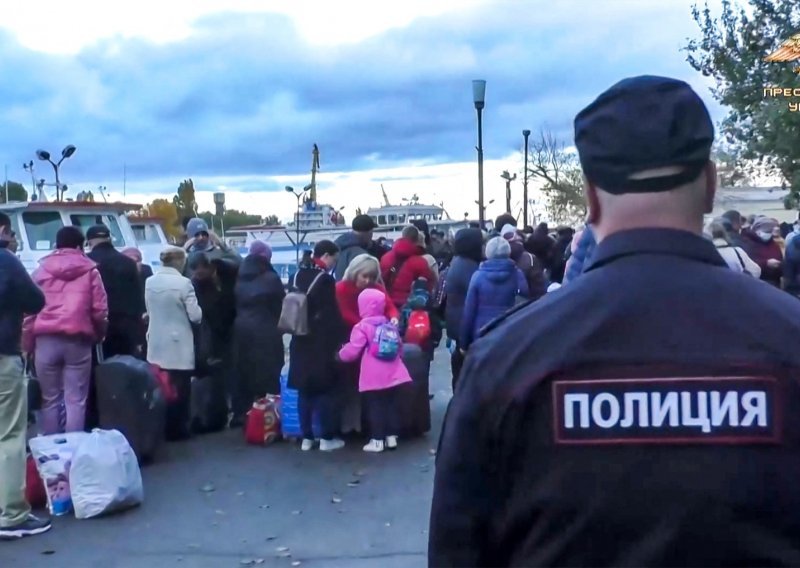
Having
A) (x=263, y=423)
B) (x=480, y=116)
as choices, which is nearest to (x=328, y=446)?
(x=263, y=423)

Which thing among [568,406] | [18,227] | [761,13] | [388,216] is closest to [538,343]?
[568,406]

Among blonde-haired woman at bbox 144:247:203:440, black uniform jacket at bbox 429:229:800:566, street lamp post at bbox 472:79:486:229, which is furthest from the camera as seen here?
street lamp post at bbox 472:79:486:229

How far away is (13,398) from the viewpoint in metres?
7.31

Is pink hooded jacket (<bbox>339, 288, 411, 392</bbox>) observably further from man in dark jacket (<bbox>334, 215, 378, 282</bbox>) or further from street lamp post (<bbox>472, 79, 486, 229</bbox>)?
street lamp post (<bbox>472, 79, 486, 229</bbox>)

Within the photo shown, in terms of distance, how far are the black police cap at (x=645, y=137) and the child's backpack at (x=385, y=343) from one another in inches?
301

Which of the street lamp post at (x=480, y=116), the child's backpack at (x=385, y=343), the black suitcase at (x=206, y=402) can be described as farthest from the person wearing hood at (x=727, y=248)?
the street lamp post at (x=480, y=116)

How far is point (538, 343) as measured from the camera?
1854 millimetres

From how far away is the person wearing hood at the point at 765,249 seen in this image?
477 inches

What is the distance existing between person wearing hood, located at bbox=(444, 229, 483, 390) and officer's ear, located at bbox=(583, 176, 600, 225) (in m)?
7.87

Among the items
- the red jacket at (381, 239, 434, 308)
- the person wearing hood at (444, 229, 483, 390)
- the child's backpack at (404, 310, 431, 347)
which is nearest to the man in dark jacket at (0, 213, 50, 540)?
the person wearing hood at (444, 229, 483, 390)

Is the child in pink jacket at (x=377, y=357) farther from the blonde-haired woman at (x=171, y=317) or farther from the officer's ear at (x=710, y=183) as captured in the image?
the officer's ear at (x=710, y=183)

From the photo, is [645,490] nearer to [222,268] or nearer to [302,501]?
[302,501]

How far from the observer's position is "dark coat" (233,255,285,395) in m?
10.7

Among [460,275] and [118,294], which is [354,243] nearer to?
[460,275]
